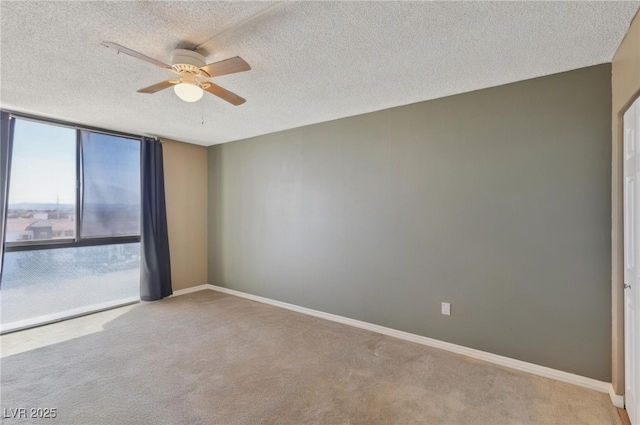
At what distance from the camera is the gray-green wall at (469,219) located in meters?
2.28

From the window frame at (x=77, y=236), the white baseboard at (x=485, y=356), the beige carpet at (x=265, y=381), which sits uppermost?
the window frame at (x=77, y=236)

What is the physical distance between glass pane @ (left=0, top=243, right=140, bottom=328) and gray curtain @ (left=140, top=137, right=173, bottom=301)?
21 centimetres

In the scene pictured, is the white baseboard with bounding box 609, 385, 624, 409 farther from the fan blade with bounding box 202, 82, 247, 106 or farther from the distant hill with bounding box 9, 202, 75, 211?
the distant hill with bounding box 9, 202, 75, 211

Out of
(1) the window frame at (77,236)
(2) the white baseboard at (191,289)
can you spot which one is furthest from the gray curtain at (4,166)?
(2) the white baseboard at (191,289)

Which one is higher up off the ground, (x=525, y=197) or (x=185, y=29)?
(x=185, y=29)

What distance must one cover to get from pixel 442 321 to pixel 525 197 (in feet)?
4.53

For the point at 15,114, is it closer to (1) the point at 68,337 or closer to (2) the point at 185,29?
(1) the point at 68,337

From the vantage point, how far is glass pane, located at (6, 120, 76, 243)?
129 inches

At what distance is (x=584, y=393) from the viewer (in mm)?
2170

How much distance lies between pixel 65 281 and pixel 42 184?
1222 millimetres

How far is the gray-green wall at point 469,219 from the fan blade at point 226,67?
6.06 ft

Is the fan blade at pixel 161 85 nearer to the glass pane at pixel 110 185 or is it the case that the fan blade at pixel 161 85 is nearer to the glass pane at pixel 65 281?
the glass pane at pixel 110 185

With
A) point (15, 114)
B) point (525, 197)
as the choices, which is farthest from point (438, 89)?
point (15, 114)

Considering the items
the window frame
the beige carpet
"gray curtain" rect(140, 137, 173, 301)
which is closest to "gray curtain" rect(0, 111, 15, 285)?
the window frame
